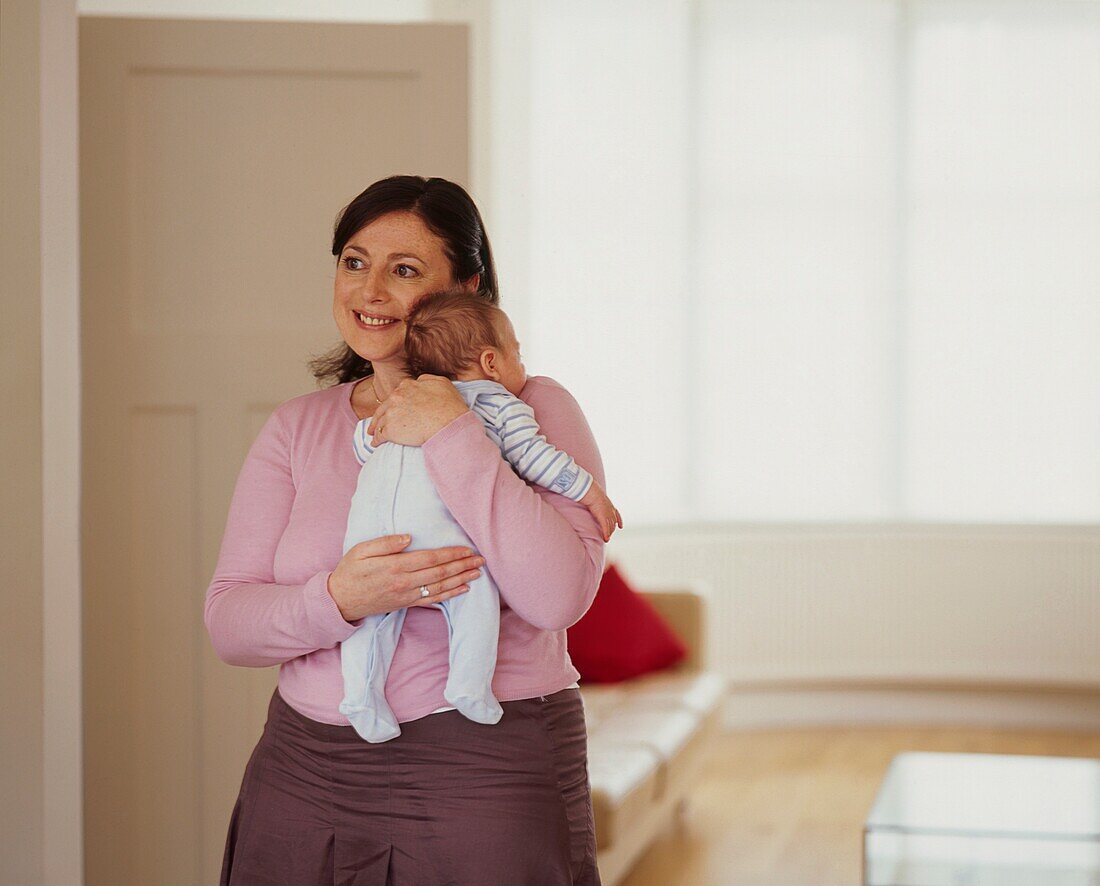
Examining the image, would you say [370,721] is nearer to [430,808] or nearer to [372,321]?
[430,808]

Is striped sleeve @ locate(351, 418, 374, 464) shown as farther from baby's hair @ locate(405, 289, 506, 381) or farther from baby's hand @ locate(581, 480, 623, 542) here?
baby's hand @ locate(581, 480, 623, 542)

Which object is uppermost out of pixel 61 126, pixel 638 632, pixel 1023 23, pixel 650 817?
pixel 1023 23

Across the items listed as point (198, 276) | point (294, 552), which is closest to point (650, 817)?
point (198, 276)

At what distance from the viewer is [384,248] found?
169 cm

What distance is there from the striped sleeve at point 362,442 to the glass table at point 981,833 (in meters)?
1.91

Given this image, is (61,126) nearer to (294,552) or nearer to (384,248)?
(384,248)

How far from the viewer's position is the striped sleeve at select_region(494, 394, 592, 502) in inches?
59.2

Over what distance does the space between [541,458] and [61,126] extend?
1.34m

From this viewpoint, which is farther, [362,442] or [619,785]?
[619,785]

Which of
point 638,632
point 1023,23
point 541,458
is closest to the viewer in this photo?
point 541,458

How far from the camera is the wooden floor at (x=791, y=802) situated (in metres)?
3.85

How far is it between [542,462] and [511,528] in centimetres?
10

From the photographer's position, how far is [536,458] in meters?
1.51

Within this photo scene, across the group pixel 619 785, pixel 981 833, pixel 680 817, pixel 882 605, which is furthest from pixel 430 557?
pixel 882 605
